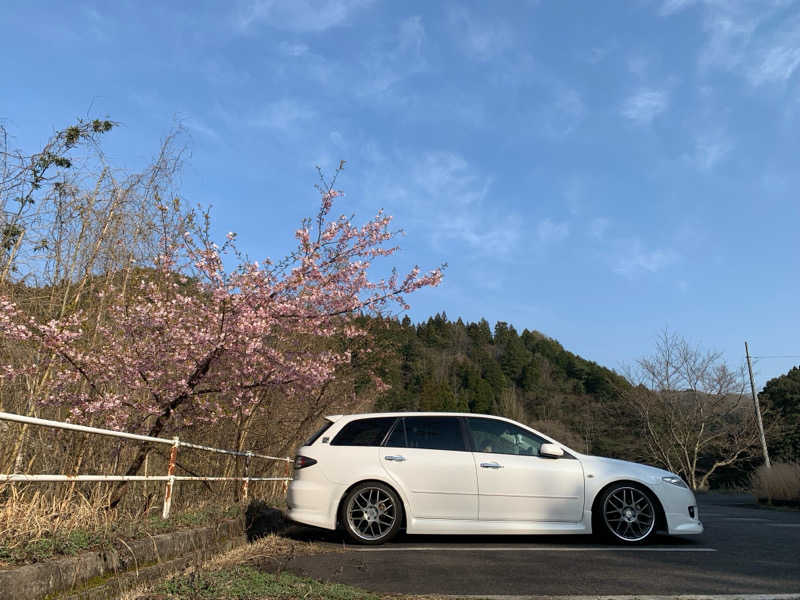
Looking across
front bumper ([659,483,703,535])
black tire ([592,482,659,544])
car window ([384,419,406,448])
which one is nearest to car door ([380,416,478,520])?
car window ([384,419,406,448])

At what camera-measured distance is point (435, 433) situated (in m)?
7.19

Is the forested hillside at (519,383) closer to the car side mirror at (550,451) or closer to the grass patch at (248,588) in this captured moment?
the car side mirror at (550,451)

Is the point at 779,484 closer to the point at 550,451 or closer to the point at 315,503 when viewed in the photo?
→ the point at 550,451

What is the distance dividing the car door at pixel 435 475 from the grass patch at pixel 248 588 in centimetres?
239

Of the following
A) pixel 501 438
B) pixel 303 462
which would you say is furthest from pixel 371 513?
pixel 501 438

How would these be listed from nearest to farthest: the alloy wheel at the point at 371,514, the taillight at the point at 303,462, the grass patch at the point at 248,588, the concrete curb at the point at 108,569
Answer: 1. the concrete curb at the point at 108,569
2. the grass patch at the point at 248,588
3. the alloy wheel at the point at 371,514
4. the taillight at the point at 303,462

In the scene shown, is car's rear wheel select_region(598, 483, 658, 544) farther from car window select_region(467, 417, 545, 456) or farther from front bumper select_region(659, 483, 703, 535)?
car window select_region(467, 417, 545, 456)

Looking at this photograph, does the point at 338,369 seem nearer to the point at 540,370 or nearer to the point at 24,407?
the point at 24,407

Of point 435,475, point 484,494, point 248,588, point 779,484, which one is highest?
point 779,484

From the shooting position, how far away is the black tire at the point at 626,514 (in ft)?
21.9

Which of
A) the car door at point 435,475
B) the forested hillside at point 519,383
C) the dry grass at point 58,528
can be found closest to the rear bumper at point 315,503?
the car door at point 435,475

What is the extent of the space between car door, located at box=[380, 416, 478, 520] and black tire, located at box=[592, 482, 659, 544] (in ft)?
4.68

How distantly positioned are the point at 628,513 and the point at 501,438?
62.9 inches

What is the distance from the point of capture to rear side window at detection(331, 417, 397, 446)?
712 centimetres
